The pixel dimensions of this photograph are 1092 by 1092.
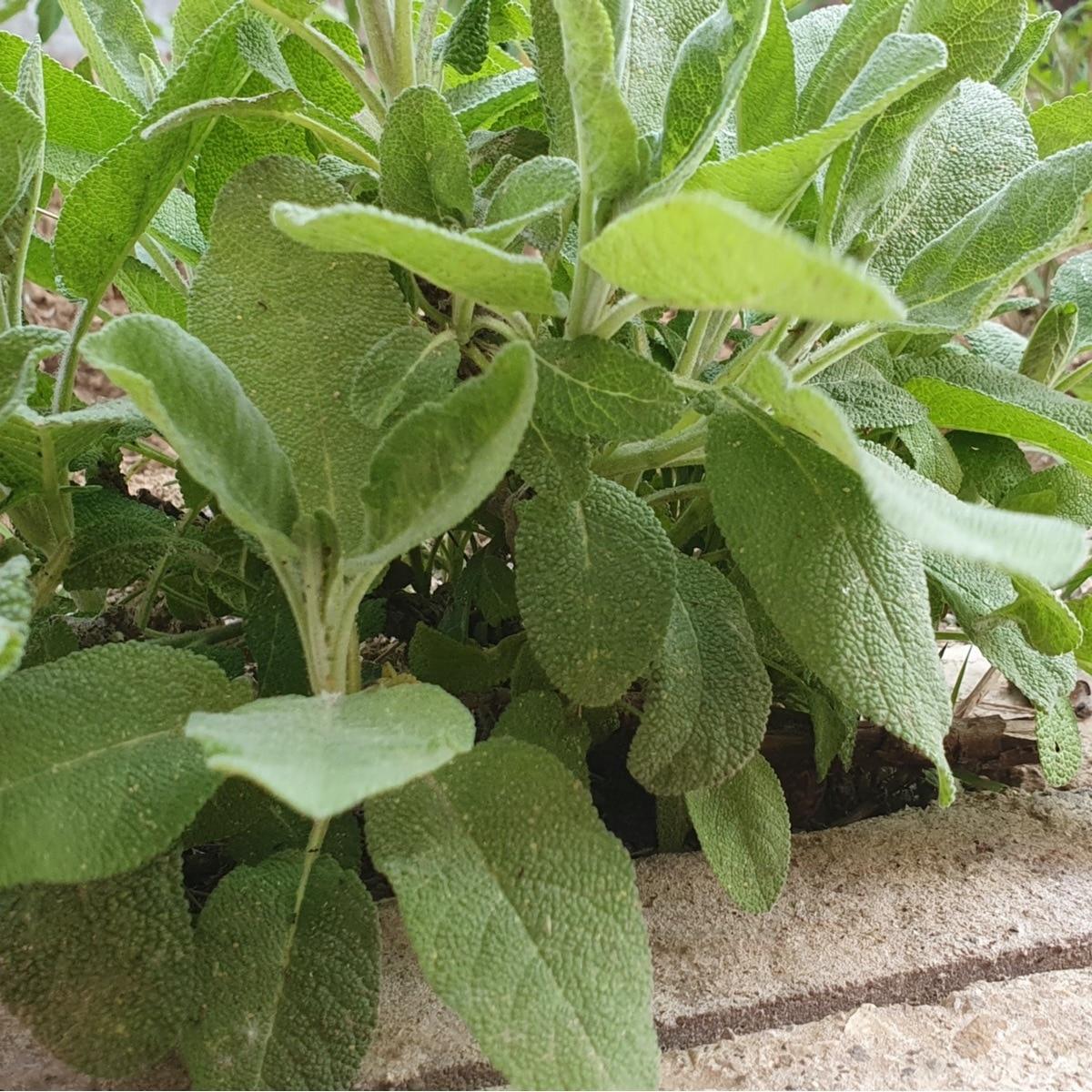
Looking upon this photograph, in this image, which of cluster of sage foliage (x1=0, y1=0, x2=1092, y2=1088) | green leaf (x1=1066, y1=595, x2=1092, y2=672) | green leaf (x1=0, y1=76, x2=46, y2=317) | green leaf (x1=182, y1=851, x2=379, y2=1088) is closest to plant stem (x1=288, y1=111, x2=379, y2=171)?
cluster of sage foliage (x1=0, y1=0, x2=1092, y2=1088)

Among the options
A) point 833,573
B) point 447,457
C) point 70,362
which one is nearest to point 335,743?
point 447,457

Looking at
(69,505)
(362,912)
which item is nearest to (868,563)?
(362,912)

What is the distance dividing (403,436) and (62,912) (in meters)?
0.23

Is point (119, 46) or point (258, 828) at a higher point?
point (119, 46)

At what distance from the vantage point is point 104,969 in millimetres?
399

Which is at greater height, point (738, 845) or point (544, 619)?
point (544, 619)

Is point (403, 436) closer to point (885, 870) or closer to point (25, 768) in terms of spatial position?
point (25, 768)

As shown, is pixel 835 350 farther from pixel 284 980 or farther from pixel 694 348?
pixel 284 980

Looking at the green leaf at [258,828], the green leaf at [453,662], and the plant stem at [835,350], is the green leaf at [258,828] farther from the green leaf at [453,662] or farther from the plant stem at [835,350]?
the plant stem at [835,350]

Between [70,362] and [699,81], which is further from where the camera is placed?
[70,362]

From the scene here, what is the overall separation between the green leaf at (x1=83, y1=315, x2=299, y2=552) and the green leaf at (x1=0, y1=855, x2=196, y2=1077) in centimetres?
15

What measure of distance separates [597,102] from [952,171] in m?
0.27

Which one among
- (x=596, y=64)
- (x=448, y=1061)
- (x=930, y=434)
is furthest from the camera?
(x=930, y=434)

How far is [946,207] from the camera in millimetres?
535
